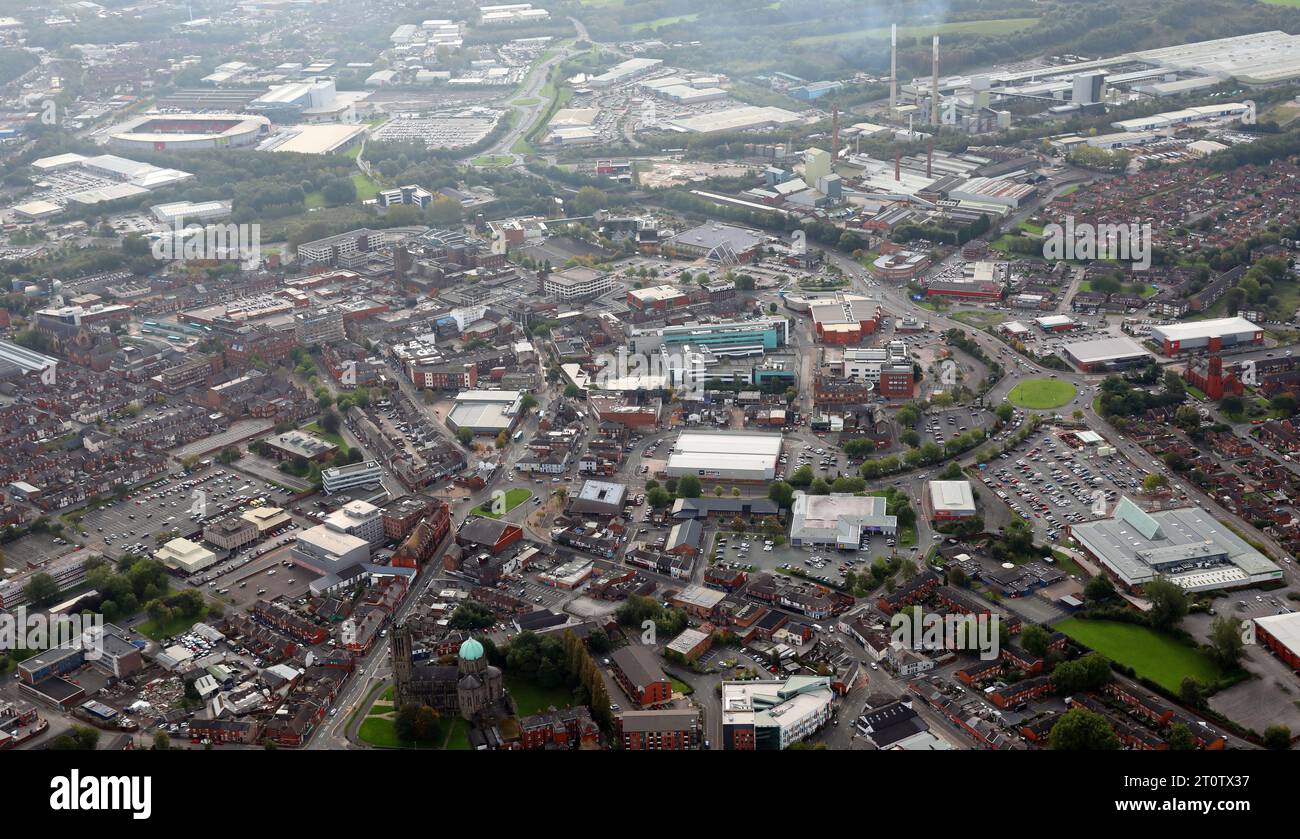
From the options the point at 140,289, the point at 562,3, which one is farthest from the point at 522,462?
the point at 562,3

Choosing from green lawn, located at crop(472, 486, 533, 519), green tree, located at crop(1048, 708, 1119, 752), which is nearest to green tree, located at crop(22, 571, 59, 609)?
green lawn, located at crop(472, 486, 533, 519)

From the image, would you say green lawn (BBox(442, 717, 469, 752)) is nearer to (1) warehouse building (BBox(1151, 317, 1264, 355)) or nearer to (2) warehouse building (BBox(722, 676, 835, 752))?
(2) warehouse building (BBox(722, 676, 835, 752))

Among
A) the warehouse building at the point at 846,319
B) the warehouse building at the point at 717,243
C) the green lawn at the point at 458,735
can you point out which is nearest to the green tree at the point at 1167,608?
the green lawn at the point at 458,735

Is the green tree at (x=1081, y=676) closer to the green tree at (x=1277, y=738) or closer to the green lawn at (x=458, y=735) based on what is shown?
the green tree at (x=1277, y=738)
